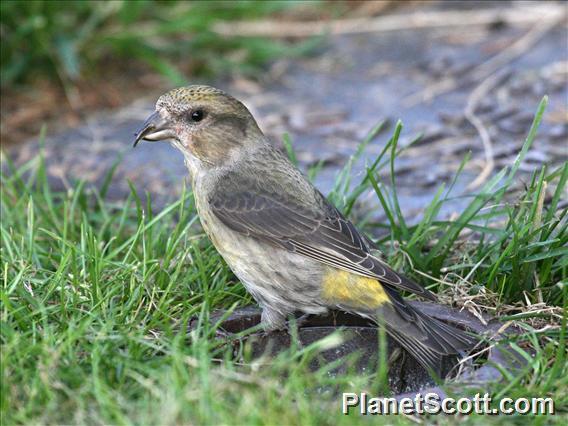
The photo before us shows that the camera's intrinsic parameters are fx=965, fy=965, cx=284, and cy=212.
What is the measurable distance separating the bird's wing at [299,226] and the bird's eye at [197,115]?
0.37m

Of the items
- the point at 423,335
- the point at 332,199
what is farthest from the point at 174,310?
the point at 332,199

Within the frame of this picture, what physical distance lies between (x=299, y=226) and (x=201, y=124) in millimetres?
731

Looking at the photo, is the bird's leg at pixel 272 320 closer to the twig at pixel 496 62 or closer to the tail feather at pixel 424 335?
the tail feather at pixel 424 335

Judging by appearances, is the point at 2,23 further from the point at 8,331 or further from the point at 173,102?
the point at 8,331

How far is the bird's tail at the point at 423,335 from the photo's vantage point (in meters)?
4.18

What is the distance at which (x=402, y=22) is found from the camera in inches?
360

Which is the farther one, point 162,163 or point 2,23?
point 2,23

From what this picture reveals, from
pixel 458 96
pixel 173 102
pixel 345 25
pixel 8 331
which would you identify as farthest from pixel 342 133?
pixel 8 331

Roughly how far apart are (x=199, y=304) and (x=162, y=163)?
8.31 feet

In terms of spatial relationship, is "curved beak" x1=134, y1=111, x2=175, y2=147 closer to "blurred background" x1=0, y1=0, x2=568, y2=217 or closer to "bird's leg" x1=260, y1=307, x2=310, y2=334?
"bird's leg" x1=260, y1=307, x2=310, y2=334

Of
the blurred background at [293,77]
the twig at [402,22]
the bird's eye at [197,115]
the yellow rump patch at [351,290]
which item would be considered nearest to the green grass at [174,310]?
the yellow rump patch at [351,290]

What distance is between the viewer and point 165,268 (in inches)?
187

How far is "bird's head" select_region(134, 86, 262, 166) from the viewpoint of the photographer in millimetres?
4754

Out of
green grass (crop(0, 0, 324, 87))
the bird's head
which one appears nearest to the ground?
green grass (crop(0, 0, 324, 87))
